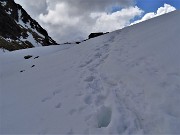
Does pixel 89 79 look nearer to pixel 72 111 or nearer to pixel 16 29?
pixel 72 111

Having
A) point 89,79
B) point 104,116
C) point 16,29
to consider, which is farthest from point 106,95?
point 16,29

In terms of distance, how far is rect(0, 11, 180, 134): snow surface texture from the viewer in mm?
7719

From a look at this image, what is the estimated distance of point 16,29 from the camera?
408 ft

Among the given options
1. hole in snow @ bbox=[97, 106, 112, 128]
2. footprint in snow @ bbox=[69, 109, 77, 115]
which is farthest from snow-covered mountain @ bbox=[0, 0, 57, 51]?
hole in snow @ bbox=[97, 106, 112, 128]

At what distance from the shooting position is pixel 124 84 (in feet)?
33.0

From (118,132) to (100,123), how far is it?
924 mm

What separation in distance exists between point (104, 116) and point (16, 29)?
12256cm

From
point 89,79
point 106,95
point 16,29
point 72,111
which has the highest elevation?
point 16,29

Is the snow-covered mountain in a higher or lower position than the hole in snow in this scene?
higher

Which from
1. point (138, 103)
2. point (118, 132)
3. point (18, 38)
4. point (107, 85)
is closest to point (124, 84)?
point (107, 85)

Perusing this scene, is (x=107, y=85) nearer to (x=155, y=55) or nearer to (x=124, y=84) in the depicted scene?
(x=124, y=84)

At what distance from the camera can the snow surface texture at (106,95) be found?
25.3 ft

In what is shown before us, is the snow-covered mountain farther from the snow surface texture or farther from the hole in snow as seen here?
the hole in snow

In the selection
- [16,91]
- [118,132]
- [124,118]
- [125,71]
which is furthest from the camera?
[16,91]
